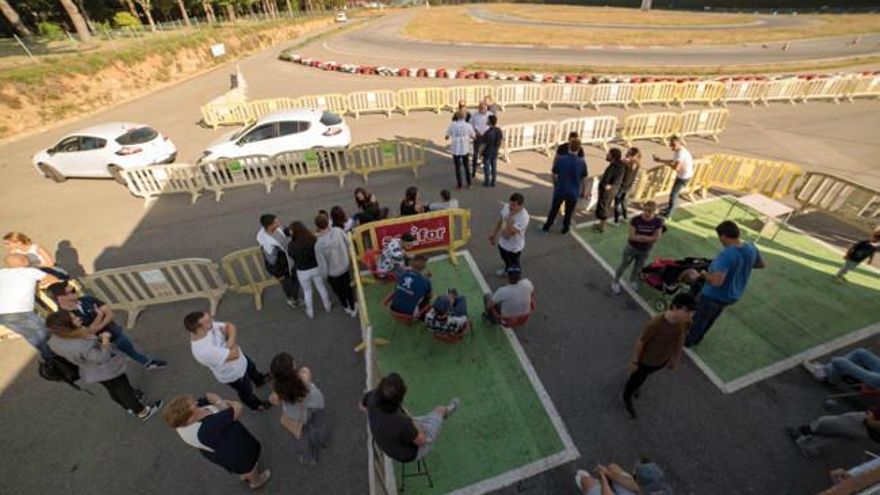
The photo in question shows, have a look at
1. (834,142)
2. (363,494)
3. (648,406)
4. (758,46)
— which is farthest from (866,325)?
(758,46)

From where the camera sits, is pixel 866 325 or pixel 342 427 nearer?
pixel 342 427

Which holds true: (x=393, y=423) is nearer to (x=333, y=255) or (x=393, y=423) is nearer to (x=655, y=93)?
(x=333, y=255)

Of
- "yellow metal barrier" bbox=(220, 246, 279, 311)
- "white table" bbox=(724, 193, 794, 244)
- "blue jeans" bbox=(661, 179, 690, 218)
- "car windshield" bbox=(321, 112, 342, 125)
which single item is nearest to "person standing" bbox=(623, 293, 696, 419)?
"white table" bbox=(724, 193, 794, 244)

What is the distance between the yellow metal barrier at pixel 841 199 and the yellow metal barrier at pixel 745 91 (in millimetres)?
11031

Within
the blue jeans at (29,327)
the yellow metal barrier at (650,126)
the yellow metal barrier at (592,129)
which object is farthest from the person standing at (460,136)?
the blue jeans at (29,327)

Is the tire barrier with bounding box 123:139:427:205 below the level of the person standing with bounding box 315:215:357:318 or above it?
below

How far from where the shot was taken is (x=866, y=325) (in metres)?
6.31

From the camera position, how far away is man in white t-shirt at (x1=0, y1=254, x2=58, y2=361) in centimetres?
544

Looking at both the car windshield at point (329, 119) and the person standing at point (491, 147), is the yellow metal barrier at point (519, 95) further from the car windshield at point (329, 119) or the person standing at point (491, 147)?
the car windshield at point (329, 119)

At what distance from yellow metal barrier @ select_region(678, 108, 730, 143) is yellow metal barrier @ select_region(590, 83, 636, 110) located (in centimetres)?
380

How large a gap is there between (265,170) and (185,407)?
30.9 feet

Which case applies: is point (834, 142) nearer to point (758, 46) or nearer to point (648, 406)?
point (648, 406)

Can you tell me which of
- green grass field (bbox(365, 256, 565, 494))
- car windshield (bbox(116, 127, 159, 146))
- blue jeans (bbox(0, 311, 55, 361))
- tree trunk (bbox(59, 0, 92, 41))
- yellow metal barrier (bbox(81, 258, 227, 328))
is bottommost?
green grass field (bbox(365, 256, 565, 494))

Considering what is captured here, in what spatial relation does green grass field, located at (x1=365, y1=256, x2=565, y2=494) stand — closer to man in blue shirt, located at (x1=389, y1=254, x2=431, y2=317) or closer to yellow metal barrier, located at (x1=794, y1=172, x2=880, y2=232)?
man in blue shirt, located at (x1=389, y1=254, x2=431, y2=317)
